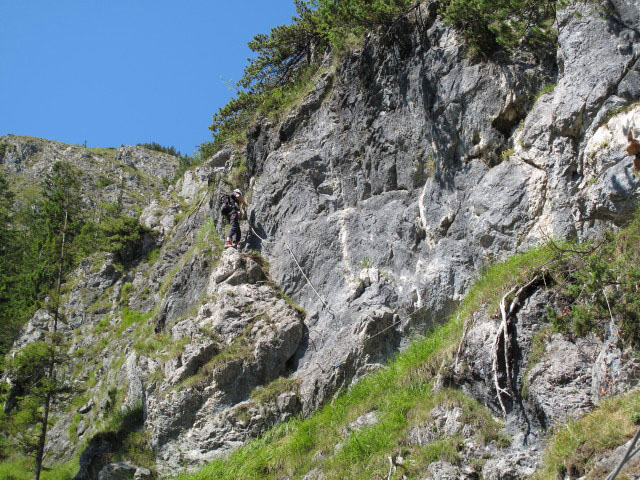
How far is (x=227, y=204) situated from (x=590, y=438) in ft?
43.6

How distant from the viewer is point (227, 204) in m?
17.2

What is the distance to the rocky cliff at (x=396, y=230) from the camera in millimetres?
8133

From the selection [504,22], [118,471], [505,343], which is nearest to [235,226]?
[118,471]

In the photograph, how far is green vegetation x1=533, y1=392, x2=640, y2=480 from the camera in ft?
18.1

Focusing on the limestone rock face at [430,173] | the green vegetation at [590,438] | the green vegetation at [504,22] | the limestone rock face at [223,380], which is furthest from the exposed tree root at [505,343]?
the green vegetation at [504,22]

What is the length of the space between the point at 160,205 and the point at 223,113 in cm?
1540

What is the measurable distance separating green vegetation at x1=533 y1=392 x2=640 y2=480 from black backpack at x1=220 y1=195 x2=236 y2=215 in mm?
12577

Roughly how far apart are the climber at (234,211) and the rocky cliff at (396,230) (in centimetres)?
50

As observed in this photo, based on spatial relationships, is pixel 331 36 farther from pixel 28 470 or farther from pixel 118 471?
pixel 28 470

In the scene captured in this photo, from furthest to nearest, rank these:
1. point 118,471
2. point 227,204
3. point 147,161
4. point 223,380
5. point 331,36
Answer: point 147,161
point 227,204
point 331,36
point 118,471
point 223,380

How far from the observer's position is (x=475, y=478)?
6.96m

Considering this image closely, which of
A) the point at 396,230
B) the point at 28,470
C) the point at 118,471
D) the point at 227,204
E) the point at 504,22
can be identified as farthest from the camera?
the point at 28,470

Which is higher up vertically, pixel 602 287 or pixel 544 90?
pixel 544 90

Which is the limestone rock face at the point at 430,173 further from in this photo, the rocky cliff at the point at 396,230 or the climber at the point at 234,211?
the climber at the point at 234,211
